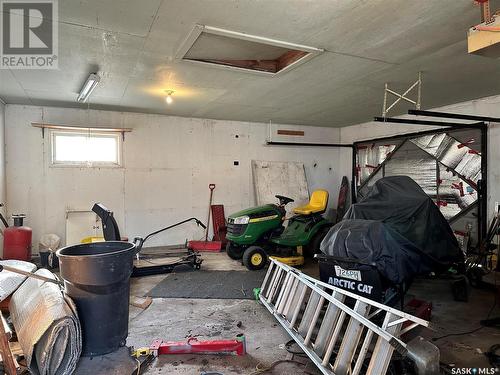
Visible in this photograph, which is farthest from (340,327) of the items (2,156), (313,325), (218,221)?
(2,156)

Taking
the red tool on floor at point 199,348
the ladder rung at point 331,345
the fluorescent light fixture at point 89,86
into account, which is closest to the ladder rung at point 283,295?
the red tool on floor at point 199,348

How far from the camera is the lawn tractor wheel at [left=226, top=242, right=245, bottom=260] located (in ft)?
17.0

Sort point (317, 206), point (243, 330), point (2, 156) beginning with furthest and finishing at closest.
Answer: point (317, 206) < point (2, 156) < point (243, 330)

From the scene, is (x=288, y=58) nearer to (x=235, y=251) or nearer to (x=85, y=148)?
(x=235, y=251)

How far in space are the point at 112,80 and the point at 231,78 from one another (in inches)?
59.6

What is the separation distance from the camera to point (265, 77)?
149 inches

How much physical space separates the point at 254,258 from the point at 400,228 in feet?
7.39

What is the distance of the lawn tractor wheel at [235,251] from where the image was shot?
519cm

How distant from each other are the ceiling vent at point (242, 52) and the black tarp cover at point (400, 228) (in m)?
1.72

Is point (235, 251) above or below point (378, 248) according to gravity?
below

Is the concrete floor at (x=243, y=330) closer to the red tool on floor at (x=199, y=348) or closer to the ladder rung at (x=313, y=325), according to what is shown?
the red tool on floor at (x=199, y=348)

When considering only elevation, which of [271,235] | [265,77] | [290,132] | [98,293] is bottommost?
[271,235]

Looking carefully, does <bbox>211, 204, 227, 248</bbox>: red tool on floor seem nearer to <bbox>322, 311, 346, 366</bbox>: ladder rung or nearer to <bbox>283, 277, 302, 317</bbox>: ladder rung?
<bbox>283, 277, 302, 317</bbox>: ladder rung

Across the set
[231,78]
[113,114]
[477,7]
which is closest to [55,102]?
[113,114]
